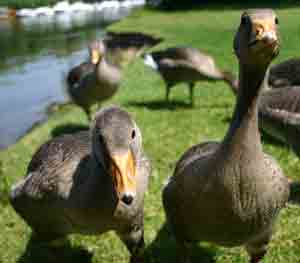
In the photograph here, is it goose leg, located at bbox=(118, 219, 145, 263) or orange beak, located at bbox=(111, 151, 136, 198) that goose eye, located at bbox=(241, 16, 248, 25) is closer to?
orange beak, located at bbox=(111, 151, 136, 198)

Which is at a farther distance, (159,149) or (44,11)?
(44,11)

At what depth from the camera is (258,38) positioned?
2488 millimetres

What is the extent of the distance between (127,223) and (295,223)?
2.28 meters

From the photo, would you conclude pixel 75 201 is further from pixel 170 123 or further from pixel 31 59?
pixel 31 59

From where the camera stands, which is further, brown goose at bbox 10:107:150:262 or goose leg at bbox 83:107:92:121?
goose leg at bbox 83:107:92:121

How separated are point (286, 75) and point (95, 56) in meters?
4.06

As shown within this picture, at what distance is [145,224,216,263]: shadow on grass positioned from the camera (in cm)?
458

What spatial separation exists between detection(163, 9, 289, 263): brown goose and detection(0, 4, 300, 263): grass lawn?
1.30m

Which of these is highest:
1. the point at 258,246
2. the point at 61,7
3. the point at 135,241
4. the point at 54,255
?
the point at 258,246

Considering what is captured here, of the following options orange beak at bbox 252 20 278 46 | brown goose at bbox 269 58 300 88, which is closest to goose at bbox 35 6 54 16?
brown goose at bbox 269 58 300 88

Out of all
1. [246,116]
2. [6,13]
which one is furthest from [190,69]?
[6,13]

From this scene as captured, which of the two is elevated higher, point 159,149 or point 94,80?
point 94,80

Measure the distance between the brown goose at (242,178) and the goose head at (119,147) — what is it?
0.55 meters

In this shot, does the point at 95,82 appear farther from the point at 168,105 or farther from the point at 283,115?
the point at 283,115
